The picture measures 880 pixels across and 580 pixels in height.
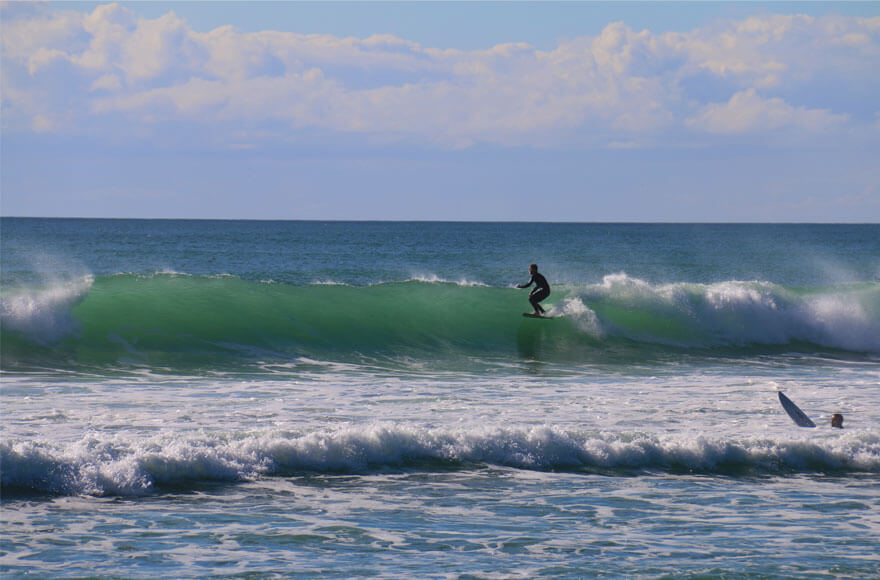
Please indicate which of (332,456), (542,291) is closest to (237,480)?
(332,456)

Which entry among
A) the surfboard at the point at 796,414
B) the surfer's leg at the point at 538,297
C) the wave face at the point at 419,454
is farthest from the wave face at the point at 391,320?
the wave face at the point at 419,454

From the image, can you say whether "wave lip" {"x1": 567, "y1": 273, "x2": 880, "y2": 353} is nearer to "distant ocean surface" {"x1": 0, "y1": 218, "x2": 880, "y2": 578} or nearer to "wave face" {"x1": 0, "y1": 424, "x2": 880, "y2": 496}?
"distant ocean surface" {"x1": 0, "y1": 218, "x2": 880, "y2": 578}

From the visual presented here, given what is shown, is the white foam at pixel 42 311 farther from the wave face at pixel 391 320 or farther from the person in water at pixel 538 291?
A: the person in water at pixel 538 291

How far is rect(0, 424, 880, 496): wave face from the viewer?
8734 mm

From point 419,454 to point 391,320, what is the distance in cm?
1112

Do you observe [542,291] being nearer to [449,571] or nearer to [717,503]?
[717,503]

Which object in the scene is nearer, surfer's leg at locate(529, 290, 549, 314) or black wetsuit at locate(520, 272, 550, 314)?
black wetsuit at locate(520, 272, 550, 314)

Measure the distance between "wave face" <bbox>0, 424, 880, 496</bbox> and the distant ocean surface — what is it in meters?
0.03

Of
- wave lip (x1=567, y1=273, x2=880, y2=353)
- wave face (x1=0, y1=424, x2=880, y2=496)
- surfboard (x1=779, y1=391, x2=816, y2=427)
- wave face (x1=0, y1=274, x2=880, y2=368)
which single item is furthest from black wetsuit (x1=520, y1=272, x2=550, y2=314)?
wave face (x1=0, y1=424, x2=880, y2=496)

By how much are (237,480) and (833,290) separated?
68.0 ft

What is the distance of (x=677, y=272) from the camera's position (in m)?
51.1

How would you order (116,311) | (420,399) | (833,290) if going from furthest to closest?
(833,290) < (116,311) < (420,399)

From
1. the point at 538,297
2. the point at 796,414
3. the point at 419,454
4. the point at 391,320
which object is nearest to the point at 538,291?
the point at 538,297

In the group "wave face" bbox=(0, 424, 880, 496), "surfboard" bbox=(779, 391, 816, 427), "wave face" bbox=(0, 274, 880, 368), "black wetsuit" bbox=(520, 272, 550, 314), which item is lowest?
"wave face" bbox=(0, 424, 880, 496)
